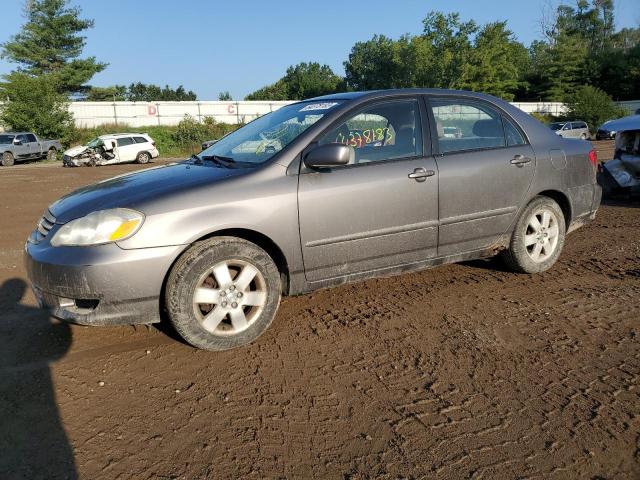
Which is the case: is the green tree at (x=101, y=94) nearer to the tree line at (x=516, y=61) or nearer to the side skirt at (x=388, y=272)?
the tree line at (x=516, y=61)

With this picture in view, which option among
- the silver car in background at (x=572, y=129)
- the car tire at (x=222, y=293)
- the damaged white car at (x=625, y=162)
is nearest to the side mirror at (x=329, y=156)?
the car tire at (x=222, y=293)

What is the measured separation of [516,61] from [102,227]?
8674cm

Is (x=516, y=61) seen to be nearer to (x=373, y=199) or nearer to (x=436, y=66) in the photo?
(x=436, y=66)

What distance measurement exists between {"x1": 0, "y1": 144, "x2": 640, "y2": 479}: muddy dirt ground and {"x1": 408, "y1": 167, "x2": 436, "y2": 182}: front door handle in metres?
0.98

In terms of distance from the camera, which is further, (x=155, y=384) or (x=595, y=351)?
(x=595, y=351)

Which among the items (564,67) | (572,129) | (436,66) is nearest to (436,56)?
(436,66)

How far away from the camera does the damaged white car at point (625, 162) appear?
8705mm

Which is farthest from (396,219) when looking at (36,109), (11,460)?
(36,109)

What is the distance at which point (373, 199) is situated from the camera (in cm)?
373

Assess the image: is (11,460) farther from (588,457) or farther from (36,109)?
(36,109)

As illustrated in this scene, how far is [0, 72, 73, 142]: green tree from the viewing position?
3347cm

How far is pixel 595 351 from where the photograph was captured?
323 centimetres

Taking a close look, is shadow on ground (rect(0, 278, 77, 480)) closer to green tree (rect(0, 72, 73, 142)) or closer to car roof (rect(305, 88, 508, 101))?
car roof (rect(305, 88, 508, 101))

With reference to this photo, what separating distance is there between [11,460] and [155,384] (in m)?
0.81
